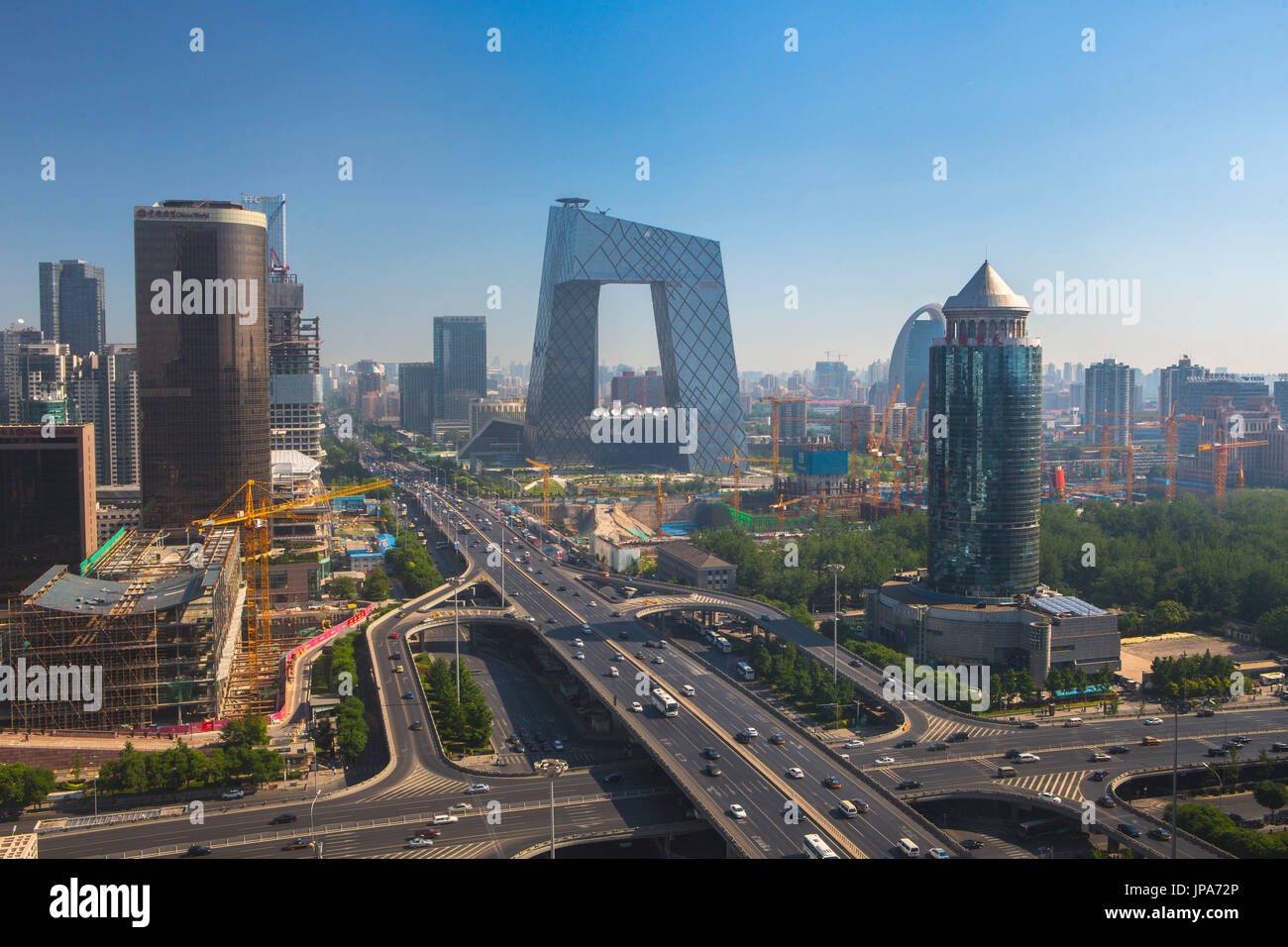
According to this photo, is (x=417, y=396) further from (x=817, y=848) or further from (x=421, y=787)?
(x=817, y=848)

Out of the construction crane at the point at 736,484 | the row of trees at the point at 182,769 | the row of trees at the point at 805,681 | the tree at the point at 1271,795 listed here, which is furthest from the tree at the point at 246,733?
the construction crane at the point at 736,484

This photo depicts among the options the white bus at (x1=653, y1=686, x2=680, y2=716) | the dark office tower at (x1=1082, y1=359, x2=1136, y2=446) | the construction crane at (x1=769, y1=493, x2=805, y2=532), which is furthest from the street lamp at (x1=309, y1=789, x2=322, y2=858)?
the dark office tower at (x1=1082, y1=359, x2=1136, y2=446)

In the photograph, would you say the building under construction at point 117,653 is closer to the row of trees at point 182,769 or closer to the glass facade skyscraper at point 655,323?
the row of trees at point 182,769

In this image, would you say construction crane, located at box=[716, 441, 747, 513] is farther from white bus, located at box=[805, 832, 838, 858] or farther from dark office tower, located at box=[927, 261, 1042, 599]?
white bus, located at box=[805, 832, 838, 858]

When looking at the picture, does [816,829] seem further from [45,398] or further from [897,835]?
[45,398]

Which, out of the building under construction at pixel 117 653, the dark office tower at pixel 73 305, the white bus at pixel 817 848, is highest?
the dark office tower at pixel 73 305

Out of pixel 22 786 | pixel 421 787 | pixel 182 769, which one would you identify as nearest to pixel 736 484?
pixel 421 787
